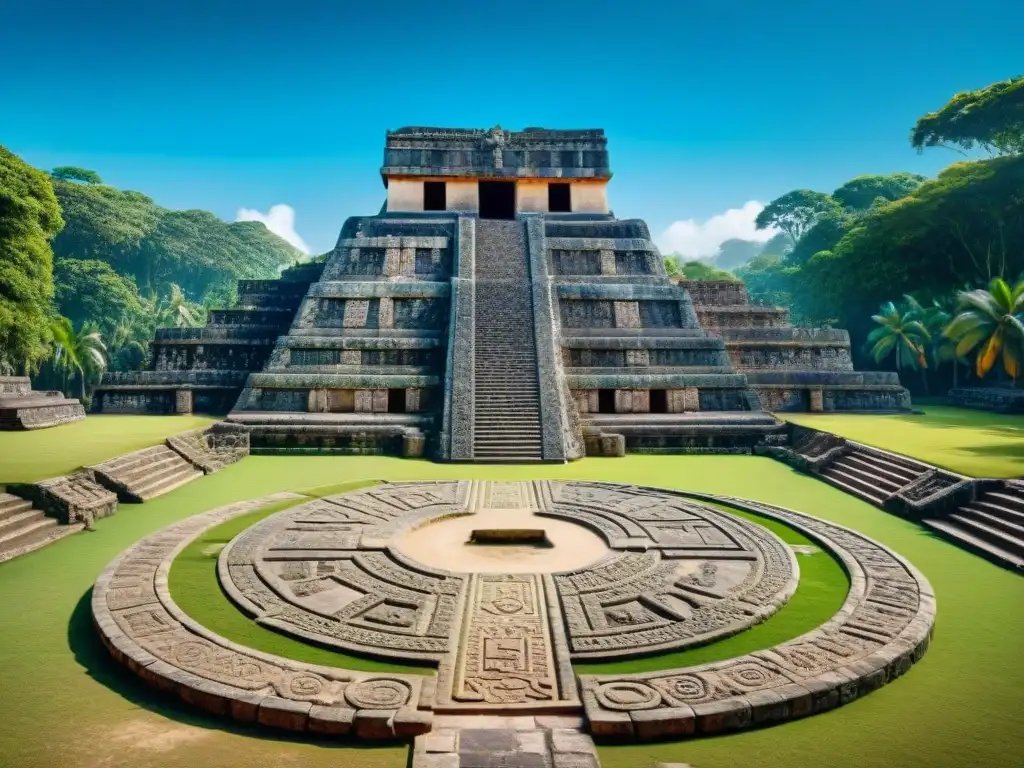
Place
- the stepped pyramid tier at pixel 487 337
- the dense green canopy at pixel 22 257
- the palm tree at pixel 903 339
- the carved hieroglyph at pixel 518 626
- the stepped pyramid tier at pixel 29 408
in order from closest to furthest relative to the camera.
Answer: the carved hieroglyph at pixel 518 626 < the stepped pyramid tier at pixel 487 337 < the stepped pyramid tier at pixel 29 408 < the dense green canopy at pixel 22 257 < the palm tree at pixel 903 339

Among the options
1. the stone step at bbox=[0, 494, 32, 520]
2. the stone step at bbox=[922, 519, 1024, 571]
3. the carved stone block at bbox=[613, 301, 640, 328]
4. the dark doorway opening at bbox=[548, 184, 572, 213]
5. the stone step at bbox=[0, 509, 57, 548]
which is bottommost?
the stone step at bbox=[922, 519, 1024, 571]

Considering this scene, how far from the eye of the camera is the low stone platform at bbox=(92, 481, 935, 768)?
409 cm

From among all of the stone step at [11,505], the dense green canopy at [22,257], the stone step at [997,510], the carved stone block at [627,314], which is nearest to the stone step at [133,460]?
the stone step at [11,505]

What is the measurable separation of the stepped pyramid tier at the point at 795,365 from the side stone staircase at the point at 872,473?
650 centimetres

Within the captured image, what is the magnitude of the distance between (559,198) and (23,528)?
21343mm

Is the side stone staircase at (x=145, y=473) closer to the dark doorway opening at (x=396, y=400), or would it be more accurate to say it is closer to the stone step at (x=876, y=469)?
the dark doorway opening at (x=396, y=400)

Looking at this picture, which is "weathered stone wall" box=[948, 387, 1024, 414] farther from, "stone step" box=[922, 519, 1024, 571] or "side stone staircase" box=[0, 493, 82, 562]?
"side stone staircase" box=[0, 493, 82, 562]

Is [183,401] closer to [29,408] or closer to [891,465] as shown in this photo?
[29,408]

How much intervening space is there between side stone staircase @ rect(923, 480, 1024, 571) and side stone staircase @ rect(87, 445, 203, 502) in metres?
11.9

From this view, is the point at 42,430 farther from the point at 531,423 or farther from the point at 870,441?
the point at 870,441

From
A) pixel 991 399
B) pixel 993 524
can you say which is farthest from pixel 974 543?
pixel 991 399

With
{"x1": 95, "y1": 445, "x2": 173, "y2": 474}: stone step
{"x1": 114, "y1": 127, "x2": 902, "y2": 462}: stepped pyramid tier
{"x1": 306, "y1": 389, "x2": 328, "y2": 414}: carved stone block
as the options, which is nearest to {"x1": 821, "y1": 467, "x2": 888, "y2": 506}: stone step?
{"x1": 114, "y1": 127, "x2": 902, "y2": 462}: stepped pyramid tier

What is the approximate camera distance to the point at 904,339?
2691 centimetres

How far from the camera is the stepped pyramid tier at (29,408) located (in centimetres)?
1519
